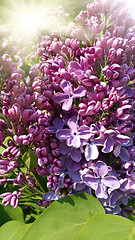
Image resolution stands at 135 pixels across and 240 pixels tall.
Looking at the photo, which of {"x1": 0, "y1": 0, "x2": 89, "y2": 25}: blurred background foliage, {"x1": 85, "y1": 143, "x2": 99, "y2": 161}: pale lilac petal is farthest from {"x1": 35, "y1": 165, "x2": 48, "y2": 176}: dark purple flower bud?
{"x1": 0, "y1": 0, "x2": 89, "y2": 25}: blurred background foliage

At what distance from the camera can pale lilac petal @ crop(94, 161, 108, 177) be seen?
55 cm

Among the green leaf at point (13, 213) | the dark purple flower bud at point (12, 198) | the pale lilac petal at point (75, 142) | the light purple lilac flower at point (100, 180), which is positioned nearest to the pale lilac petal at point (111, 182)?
the light purple lilac flower at point (100, 180)

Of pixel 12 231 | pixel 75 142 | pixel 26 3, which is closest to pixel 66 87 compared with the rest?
pixel 75 142

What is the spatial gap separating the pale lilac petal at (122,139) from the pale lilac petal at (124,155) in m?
0.04

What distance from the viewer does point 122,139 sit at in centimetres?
54

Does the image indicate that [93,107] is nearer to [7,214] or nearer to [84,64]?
[84,64]

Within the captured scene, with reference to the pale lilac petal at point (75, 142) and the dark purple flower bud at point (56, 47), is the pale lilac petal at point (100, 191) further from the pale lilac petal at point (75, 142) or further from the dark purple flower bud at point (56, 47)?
the dark purple flower bud at point (56, 47)

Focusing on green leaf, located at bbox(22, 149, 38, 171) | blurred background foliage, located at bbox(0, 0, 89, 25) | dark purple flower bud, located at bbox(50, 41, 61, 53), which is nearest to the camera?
green leaf, located at bbox(22, 149, 38, 171)

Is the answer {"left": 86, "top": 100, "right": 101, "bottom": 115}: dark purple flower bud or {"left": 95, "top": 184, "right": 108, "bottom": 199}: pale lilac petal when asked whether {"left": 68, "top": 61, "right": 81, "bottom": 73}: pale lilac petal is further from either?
{"left": 95, "top": 184, "right": 108, "bottom": 199}: pale lilac petal

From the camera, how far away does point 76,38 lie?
0.61m

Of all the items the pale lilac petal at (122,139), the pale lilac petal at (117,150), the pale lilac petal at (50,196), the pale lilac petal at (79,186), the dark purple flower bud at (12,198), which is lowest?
the pale lilac petal at (50,196)

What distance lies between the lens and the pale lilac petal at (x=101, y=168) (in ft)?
1.80

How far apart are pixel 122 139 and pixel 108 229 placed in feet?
0.62

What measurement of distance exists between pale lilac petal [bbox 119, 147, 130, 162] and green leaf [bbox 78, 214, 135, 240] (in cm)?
14
